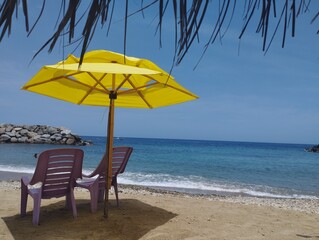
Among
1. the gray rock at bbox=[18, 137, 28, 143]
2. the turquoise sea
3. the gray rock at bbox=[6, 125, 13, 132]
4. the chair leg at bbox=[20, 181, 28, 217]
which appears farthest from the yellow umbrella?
the gray rock at bbox=[6, 125, 13, 132]

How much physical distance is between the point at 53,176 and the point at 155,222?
55.0 inches

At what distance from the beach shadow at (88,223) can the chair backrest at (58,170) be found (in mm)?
375

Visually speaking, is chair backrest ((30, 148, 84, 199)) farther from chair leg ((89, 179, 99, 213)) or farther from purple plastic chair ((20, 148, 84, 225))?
chair leg ((89, 179, 99, 213))

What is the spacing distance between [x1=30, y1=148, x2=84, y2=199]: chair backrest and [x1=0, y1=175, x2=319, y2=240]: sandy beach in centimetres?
40

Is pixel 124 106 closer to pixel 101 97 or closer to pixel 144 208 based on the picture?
pixel 101 97

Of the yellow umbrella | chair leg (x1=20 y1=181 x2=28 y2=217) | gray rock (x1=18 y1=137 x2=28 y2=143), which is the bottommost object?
gray rock (x1=18 y1=137 x2=28 y2=143)

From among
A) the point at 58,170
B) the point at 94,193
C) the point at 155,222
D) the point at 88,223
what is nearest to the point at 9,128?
the point at 94,193

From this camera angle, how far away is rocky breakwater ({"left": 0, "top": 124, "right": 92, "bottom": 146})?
36750 millimetres

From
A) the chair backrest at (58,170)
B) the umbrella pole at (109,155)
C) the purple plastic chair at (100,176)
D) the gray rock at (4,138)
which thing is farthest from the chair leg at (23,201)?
the gray rock at (4,138)

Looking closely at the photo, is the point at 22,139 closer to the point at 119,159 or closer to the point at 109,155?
the point at 119,159

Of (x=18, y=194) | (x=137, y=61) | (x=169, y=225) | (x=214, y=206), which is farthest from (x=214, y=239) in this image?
(x=18, y=194)

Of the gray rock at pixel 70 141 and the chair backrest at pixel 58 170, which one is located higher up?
the chair backrest at pixel 58 170

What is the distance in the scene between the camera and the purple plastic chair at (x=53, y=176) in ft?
13.1

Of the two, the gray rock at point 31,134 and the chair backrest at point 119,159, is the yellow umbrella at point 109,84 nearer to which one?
the chair backrest at point 119,159
